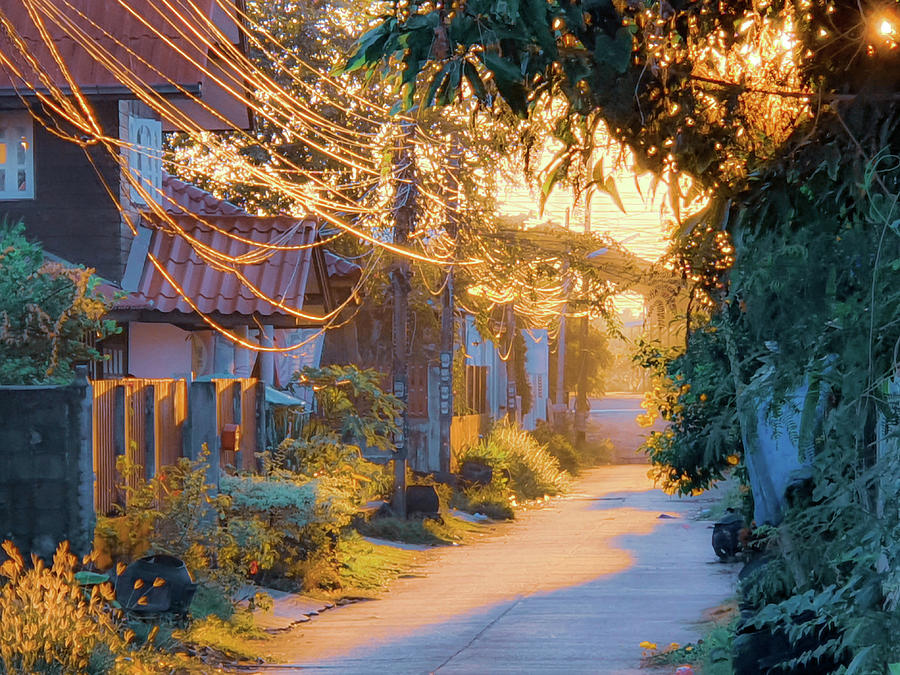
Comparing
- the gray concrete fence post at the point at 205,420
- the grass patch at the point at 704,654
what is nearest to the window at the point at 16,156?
the gray concrete fence post at the point at 205,420

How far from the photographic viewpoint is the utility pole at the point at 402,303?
21.8 m

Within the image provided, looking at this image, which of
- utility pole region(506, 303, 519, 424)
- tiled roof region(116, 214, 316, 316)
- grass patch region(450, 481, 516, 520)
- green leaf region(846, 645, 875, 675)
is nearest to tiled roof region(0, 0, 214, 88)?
tiled roof region(116, 214, 316, 316)

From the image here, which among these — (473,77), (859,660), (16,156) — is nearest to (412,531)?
(16,156)

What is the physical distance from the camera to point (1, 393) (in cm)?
1076

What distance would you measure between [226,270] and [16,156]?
303 cm

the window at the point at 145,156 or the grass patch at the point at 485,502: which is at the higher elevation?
the window at the point at 145,156

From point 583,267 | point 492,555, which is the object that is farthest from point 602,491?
point 492,555

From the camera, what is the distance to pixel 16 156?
1683 centimetres

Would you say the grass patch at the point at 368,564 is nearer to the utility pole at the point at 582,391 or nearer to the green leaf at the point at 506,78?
the green leaf at the point at 506,78

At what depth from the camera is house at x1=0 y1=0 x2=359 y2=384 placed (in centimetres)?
1630

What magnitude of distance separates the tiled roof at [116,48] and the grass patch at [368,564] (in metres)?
6.35

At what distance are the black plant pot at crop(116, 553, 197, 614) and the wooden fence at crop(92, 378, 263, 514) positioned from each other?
94cm

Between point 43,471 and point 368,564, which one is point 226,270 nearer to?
point 368,564

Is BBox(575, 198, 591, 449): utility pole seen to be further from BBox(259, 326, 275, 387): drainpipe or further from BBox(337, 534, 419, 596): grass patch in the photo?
BBox(337, 534, 419, 596): grass patch
